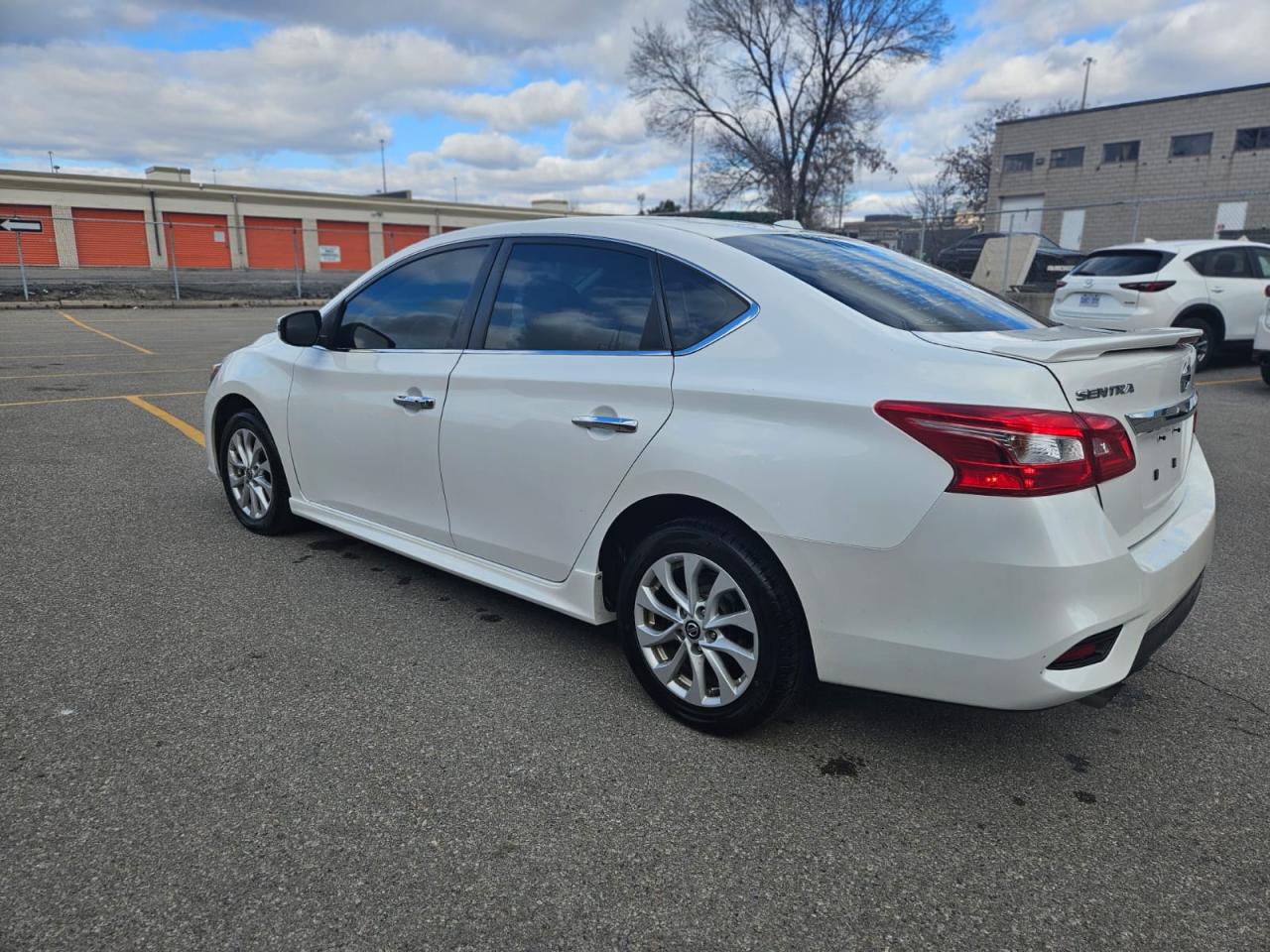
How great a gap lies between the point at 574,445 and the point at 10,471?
5.05m

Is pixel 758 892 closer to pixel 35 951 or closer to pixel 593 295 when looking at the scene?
pixel 35 951

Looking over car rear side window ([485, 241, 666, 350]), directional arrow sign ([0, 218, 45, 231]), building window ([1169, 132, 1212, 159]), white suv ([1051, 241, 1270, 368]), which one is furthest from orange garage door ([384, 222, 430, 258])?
car rear side window ([485, 241, 666, 350])

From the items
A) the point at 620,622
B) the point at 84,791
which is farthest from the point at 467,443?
the point at 84,791

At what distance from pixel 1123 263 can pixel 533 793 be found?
1108cm

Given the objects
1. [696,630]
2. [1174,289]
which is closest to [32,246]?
[1174,289]

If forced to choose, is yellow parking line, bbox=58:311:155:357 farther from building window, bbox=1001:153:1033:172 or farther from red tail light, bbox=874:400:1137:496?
building window, bbox=1001:153:1033:172

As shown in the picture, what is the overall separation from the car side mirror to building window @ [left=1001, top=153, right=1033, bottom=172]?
162ft

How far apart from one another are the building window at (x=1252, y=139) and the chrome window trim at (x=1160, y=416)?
45.0 meters

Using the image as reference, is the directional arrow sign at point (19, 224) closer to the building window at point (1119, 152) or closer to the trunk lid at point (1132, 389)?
the trunk lid at point (1132, 389)

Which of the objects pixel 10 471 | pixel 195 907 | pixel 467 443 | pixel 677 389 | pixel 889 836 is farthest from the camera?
pixel 10 471

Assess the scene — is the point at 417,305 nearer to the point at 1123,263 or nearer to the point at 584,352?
the point at 584,352

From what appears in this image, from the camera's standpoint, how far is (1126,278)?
35.0 ft

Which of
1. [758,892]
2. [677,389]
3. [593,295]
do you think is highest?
[593,295]

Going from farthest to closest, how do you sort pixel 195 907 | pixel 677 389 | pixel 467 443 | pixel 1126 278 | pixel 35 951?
1. pixel 1126 278
2. pixel 467 443
3. pixel 677 389
4. pixel 195 907
5. pixel 35 951
